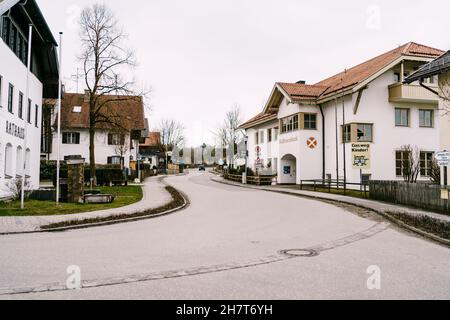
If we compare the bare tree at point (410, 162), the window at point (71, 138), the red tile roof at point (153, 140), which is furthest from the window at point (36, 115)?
the red tile roof at point (153, 140)

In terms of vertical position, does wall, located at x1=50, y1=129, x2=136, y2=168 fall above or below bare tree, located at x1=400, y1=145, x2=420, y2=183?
above

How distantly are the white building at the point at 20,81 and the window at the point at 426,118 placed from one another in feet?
83.1

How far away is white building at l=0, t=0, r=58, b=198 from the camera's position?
18875 millimetres

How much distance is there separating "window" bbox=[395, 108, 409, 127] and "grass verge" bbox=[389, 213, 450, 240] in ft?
60.3

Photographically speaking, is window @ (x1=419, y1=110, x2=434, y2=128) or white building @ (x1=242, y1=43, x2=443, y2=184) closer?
white building @ (x1=242, y1=43, x2=443, y2=184)

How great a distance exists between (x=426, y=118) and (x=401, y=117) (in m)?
2.16

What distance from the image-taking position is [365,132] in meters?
30.4

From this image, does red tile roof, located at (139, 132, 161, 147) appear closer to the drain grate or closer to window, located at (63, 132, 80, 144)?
window, located at (63, 132, 80, 144)

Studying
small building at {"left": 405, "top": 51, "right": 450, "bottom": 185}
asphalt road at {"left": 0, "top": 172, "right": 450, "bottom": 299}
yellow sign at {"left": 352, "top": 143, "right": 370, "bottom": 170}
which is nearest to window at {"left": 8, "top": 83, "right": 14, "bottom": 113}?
asphalt road at {"left": 0, "top": 172, "right": 450, "bottom": 299}

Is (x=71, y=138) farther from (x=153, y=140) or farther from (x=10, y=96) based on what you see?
(x=153, y=140)

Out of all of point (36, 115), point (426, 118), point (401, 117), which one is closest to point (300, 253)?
point (36, 115)

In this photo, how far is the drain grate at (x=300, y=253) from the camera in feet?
27.5
